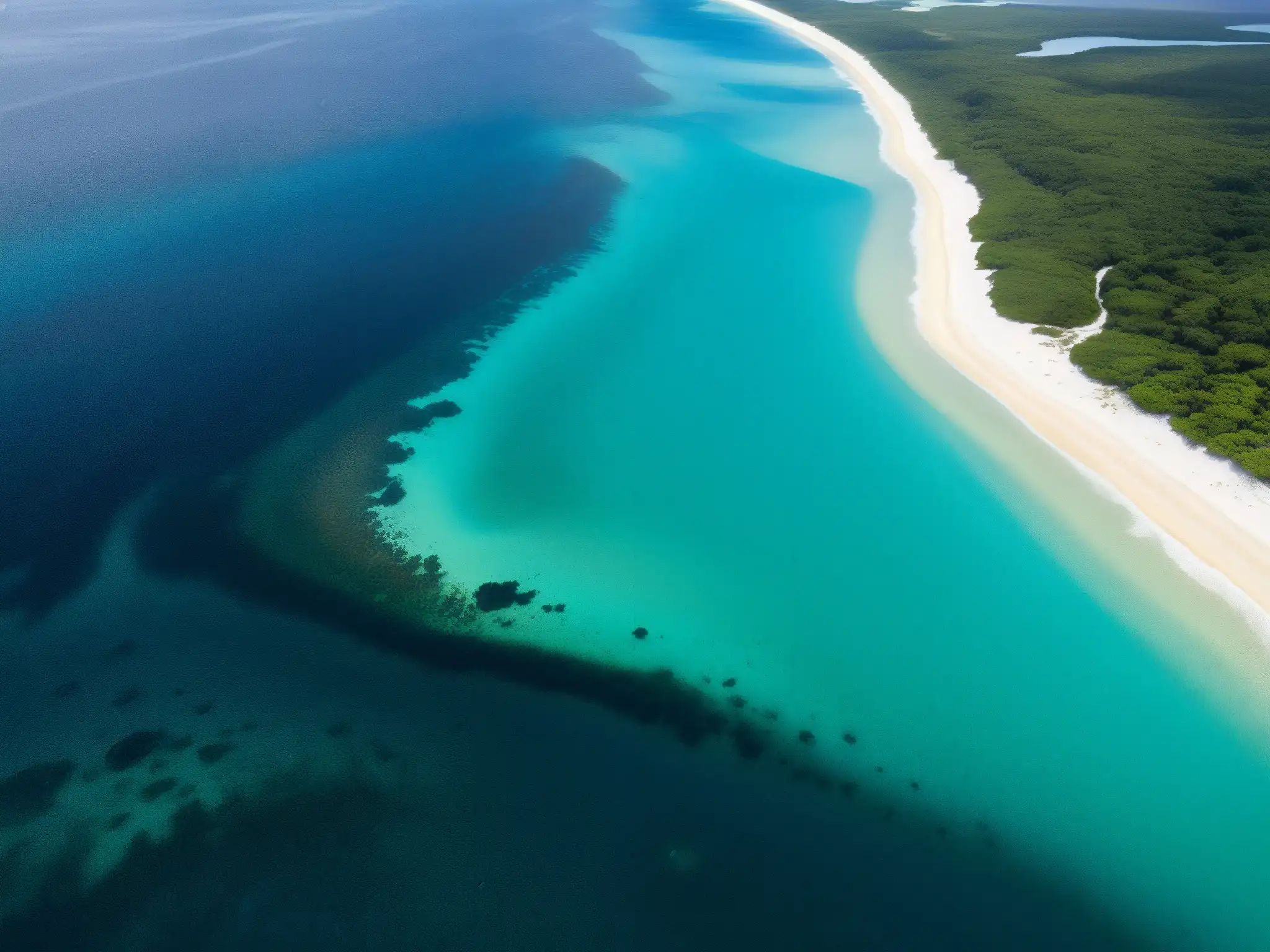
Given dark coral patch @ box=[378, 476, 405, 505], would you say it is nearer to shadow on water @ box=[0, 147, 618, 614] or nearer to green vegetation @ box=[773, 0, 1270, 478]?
shadow on water @ box=[0, 147, 618, 614]

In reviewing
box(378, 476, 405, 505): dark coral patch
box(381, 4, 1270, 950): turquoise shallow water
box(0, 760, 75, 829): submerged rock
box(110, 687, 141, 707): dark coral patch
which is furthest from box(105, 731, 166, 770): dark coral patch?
box(378, 476, 405, 505): dark coral patch

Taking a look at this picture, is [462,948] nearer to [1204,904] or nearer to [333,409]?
[1204,904]

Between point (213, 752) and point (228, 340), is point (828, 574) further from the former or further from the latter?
point (228, 340)

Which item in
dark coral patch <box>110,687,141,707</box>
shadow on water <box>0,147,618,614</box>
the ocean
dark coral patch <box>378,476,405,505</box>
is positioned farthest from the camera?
dark coral patch <box>378,476,405,505</box>

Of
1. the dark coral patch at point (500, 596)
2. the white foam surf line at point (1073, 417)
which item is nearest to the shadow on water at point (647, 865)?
the dark coral patch at point (500, 596)

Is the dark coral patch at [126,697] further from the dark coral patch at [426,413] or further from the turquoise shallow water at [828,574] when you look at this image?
the dark coral patch at [426,413]

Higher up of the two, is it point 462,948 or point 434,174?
point 434,174

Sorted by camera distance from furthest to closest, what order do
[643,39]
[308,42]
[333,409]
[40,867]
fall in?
[643,39] < [308,42] < [333,409] < [40,867]

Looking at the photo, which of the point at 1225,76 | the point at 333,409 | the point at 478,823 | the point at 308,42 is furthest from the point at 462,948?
the point at 308,42
